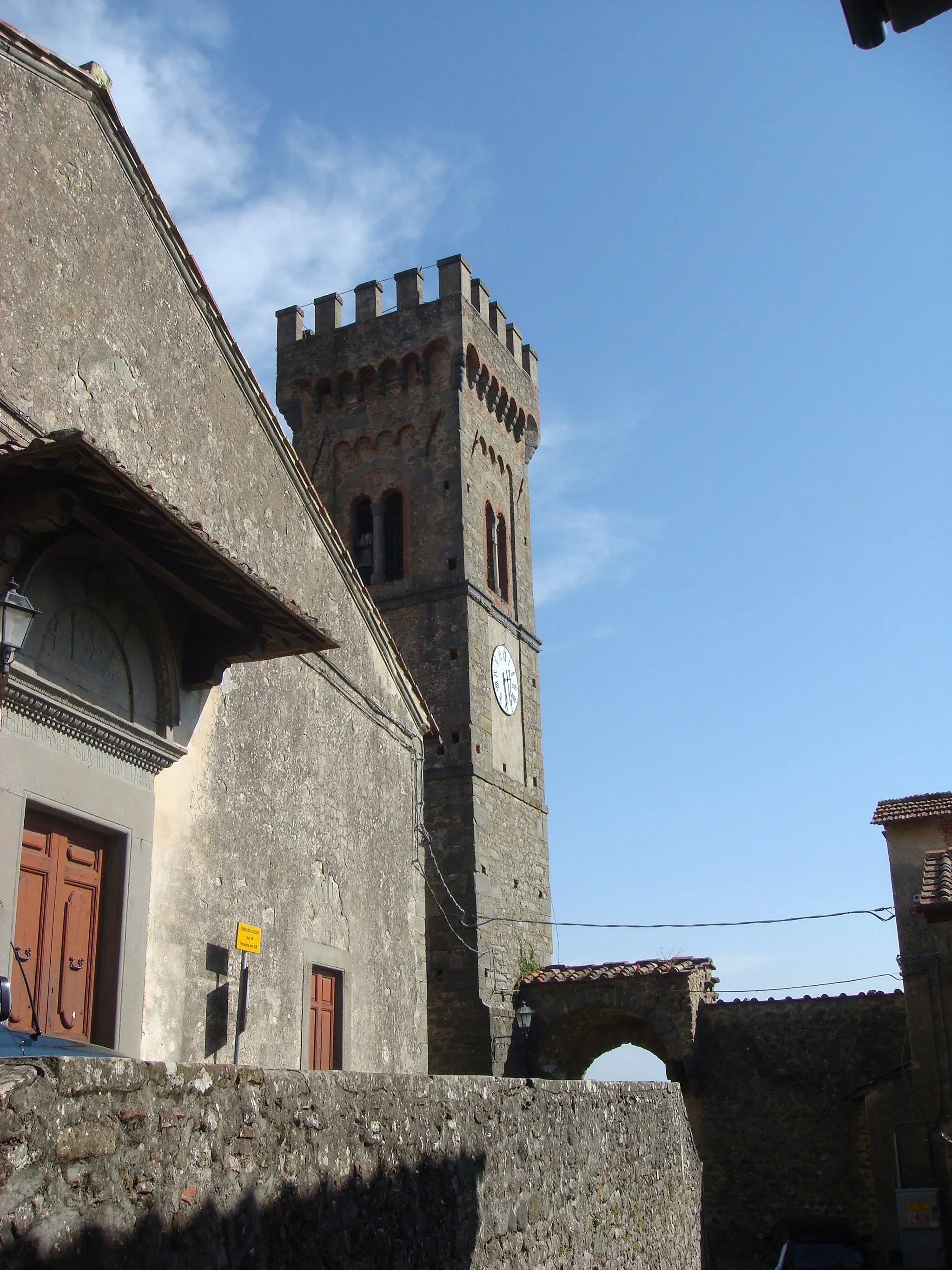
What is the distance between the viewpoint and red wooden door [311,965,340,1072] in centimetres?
1012

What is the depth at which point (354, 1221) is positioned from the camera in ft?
14.5

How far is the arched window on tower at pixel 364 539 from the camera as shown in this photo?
990 inches

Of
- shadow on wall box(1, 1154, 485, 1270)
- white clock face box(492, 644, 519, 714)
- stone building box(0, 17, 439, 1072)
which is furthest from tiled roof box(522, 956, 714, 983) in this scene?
shadow on wall box(1, 1154, 485, 1270)

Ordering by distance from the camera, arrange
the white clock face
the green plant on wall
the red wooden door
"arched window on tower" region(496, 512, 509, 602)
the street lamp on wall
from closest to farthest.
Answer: the street lamp on wall → the red wooden door → the green plant on wall → the white clock face → "arched window on tower" region(496, 512, 509, 602)

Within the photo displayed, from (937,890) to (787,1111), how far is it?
7.88 meters

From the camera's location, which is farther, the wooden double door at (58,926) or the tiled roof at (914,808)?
the tiled roof at (914,808)

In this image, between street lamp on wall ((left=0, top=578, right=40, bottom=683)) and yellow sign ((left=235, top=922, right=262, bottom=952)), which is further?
yellow sign ((left=235, top=922, right=262, bottom=952))

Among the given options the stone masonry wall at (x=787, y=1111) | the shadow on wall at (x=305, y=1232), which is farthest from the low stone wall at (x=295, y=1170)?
the stone masonry wall at (x=787, y=1111)

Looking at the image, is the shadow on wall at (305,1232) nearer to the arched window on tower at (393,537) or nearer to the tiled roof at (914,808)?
the tiled roof at (914,808)

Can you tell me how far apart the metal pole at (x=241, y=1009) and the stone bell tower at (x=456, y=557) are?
1240cm

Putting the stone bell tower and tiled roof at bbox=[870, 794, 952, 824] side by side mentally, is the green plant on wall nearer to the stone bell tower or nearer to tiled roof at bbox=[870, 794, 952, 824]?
the stone bell tower

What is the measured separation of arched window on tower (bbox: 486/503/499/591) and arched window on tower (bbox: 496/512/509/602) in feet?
0.41

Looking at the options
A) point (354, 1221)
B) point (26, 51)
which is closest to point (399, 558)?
point (26, 51)

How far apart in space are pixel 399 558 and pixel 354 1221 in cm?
2092
